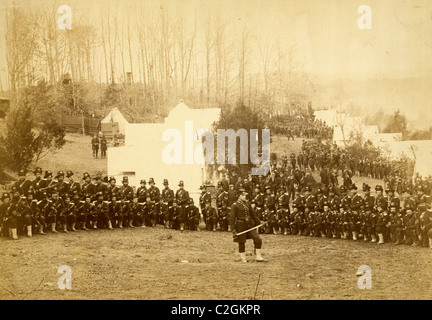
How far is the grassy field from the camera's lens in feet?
29.9

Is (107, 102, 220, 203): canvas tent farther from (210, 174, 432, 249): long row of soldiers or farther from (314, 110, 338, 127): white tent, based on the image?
(314, 110, 338, 127): white tent

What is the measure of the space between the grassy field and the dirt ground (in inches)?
0.6

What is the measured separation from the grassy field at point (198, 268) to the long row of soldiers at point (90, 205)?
0.34 meters

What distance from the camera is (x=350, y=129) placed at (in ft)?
33.9

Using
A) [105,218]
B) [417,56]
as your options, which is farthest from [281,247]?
[417,56]

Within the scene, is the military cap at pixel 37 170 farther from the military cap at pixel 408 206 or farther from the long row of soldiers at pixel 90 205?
the military cap at pixel 408 206

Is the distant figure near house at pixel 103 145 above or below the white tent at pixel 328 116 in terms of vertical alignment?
below

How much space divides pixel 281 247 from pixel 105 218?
11.2 ft

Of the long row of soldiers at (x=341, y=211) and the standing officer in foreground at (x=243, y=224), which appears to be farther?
the long row of soldiers at (x=341, y=211)

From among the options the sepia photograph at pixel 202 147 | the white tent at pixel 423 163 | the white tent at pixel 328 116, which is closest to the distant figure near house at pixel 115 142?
the sepia photograph at pixel 202 147

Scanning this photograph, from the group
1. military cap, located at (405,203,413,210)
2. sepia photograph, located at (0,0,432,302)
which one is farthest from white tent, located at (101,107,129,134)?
military cap, located at (405,203,413,210)

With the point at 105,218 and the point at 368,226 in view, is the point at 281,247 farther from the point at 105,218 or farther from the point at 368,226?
the point at 105,218

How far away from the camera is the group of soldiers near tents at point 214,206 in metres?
10.0

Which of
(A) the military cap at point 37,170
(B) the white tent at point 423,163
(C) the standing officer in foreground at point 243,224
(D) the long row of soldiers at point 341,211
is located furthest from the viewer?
(A) the military cap at point 37,170
